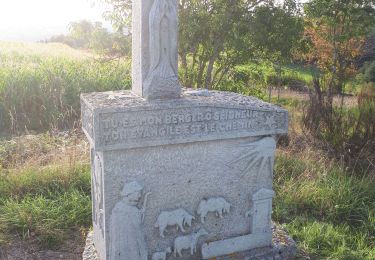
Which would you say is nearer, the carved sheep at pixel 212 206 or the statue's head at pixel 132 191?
the statue's head at pixel 132 191

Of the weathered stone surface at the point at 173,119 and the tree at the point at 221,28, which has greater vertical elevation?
the tree at the point at 221,28

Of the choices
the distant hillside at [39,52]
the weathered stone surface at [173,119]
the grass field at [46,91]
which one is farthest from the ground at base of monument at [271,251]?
the distant hillside at [39,52]

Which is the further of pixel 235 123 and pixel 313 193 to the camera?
pixel 313 193

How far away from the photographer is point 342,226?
471 cm

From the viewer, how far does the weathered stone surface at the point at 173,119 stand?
2.92m

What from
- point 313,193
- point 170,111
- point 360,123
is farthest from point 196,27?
point 170,111

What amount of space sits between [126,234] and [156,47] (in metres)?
1.42

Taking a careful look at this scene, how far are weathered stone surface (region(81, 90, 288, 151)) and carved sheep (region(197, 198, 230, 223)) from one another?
0.53m

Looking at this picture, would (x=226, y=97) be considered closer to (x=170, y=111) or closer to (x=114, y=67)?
(x=170, y=111)

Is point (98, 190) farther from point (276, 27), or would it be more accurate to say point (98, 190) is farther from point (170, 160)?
point (276, 27)

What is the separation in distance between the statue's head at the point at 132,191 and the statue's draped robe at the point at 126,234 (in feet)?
0.21

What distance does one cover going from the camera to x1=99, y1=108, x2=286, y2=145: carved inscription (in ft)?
9.62

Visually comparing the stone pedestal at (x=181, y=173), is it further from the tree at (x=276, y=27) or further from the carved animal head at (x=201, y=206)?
the tree at (x=276, y=27)

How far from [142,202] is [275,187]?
273 cm
